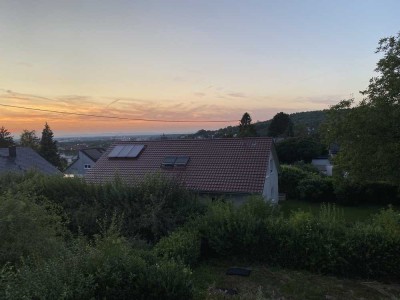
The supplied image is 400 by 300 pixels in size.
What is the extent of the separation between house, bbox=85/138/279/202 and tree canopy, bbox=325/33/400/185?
16.4ft

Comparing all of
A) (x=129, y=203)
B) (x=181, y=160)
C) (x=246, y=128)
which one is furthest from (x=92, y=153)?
(x=129, y=203)

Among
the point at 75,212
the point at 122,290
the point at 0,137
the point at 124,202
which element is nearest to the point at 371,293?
the point at 122,290

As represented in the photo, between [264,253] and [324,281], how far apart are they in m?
1.91

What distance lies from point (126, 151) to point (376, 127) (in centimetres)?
1536

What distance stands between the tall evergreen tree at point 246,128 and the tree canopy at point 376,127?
126ft

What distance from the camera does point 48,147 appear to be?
60.2 m

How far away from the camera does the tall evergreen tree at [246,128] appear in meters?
53.8

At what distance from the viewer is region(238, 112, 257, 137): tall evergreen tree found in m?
53.8

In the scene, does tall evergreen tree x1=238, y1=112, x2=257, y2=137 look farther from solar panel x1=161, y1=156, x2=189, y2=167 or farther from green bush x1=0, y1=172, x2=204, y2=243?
green bush x1=0, y1=172, x2=204, y2=243

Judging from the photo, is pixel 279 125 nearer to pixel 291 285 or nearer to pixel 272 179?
pixel 272 179

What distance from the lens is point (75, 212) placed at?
12.6 meters

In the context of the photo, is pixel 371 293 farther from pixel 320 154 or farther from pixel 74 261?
pixel 320 154

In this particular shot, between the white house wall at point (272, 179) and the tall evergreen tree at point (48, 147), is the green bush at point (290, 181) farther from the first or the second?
the tall evergreen tree at point (48, 147)

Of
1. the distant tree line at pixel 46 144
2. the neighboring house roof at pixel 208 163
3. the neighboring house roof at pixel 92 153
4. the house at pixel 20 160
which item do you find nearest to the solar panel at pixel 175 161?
the neighboring house roof at pixel 208 163
